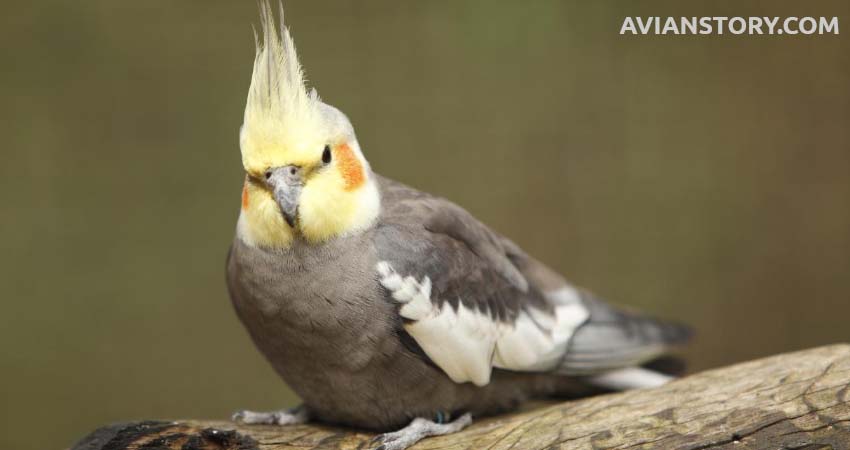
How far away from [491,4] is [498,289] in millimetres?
1701

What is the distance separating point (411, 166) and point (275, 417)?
1.61 meters

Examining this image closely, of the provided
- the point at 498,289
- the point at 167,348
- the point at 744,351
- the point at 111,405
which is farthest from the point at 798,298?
the point at 111,405

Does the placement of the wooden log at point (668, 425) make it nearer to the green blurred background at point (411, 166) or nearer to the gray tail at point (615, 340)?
the gray tail at point (615, 340)

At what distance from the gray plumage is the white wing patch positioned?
2 centimetres

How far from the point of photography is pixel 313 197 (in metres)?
2.02

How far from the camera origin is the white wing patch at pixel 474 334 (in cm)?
214

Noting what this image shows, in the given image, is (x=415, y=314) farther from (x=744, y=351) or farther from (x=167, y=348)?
(x=744, y=351)

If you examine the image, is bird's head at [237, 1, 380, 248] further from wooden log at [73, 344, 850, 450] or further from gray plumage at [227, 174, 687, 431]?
→ wooden log at [73, 344, 850, 450]

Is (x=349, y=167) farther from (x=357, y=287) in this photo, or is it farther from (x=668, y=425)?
(x=668, y=425)

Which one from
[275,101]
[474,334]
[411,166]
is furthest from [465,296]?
[411,166]

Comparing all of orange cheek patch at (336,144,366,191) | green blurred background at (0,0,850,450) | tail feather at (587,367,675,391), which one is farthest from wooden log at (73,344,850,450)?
green blurred background at (0,0,850,450)

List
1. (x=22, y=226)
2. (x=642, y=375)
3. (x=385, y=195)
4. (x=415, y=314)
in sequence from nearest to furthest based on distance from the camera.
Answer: (x=415, y=314), (x=385, y=195), (x=642, y=375), (x=22, y=226)

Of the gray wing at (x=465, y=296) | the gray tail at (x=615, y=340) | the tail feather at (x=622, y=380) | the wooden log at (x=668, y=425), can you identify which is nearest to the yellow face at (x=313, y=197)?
the gray wing at (x=465, y=296)

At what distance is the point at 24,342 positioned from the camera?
3.71m
